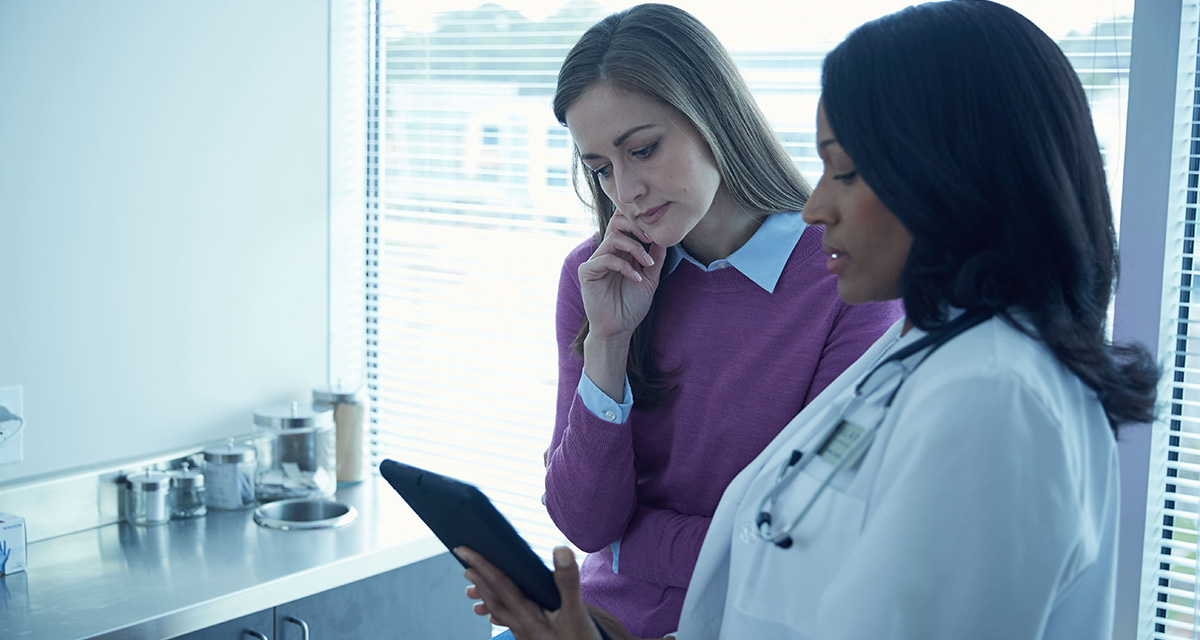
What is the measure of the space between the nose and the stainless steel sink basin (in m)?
1.10

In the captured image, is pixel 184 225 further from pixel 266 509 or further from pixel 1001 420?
pixel 1001 420

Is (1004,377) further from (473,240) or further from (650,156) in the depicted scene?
(473,240)

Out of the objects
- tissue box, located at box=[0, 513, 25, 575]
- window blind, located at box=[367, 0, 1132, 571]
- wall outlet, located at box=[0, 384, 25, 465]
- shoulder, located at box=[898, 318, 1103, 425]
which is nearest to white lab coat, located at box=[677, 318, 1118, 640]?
shoulder, located at box=[898, 318, 1103, 425]

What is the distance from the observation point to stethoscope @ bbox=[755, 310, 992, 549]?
0.83m

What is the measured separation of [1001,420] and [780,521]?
0.84 ft

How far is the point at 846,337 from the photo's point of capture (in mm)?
1265

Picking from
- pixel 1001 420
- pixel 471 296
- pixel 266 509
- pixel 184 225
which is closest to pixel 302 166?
pixel 184 225

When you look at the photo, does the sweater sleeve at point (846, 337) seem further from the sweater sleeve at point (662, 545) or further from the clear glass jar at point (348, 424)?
the clear glass jar at point (348, 424)

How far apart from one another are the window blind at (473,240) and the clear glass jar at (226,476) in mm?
550

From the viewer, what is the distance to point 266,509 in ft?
6.84

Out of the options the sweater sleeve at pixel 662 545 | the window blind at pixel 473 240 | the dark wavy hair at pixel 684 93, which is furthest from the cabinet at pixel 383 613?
the dark wavy hair at pixel 684 93

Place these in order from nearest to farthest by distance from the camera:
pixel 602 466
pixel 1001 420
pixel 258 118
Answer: pixel 1001 420
pixel 602 466
pixel 258 118

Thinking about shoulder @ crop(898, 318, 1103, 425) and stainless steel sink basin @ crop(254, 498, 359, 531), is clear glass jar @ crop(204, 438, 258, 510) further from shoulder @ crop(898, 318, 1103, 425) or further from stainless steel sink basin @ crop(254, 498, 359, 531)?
shoulder @ crop(898, 318, 1103, 425)

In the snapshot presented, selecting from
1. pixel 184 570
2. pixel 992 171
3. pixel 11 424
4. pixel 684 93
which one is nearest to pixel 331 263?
pixel 11 424
